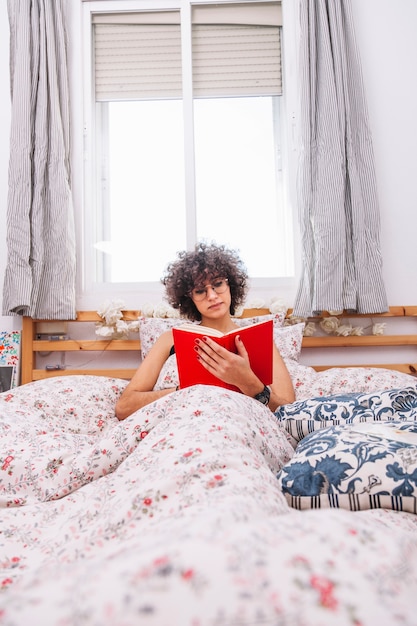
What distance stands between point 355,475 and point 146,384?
107 cm

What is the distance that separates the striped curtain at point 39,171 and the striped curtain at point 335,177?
1.09m

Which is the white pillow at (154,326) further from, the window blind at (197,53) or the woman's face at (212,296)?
the window blind at (197,53)

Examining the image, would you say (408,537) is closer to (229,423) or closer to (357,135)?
(229,423)

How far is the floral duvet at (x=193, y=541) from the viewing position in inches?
13.3

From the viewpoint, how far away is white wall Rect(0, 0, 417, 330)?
93.2 inches

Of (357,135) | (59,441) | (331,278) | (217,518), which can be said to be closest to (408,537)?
(217,518)

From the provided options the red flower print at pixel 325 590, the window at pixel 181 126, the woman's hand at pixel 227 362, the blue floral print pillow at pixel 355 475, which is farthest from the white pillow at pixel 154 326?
the red flower print at pixel 325 590

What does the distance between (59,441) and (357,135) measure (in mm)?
1958

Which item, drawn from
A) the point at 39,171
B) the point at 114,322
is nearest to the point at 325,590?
the point at 114,322

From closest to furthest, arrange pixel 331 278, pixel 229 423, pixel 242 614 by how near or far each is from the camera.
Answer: pixel 242 614, pixel 229 423, pixel 331 278

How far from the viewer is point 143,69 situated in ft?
8.45

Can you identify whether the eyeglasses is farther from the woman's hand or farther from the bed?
the bed

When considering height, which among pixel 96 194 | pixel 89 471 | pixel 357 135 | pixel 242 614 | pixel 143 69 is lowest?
pixel 89 471

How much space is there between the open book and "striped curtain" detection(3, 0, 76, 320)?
3.47 ft
